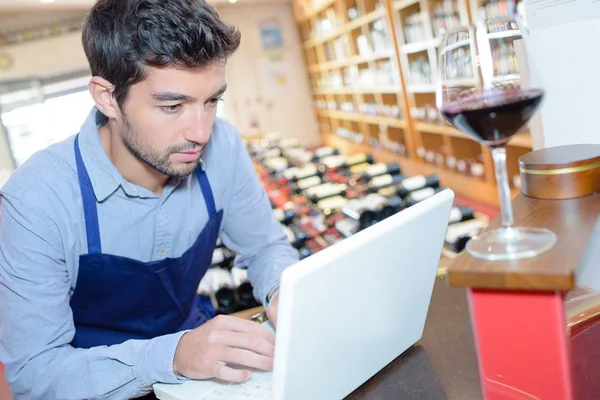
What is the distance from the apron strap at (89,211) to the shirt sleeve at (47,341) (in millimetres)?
75

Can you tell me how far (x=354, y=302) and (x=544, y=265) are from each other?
0.90 feet

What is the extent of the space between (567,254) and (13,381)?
110cm

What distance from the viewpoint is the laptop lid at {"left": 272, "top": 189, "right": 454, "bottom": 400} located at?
2.30 feet

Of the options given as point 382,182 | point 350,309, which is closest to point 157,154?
point 350,309

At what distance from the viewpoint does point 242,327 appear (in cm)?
99

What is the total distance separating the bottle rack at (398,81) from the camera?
4.91m

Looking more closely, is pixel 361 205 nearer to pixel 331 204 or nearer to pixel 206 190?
pixel 331 204

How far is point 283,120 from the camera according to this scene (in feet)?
33.1

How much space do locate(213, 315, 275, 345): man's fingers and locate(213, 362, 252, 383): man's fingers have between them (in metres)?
0.07

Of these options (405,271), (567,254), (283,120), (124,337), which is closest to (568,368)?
(567,254)

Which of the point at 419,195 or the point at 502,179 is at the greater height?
the point at 502,179

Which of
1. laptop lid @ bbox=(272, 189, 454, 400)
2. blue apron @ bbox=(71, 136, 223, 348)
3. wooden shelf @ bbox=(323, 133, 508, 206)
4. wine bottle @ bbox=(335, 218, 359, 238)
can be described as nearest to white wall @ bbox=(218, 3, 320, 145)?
wooden shelf @ bbox=(323, 133, 508, 206)

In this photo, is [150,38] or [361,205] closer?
[150,38]

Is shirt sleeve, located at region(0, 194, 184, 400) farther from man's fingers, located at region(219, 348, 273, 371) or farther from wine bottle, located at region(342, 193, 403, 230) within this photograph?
wine bottle, located at region(342, 193, 403, 230)
